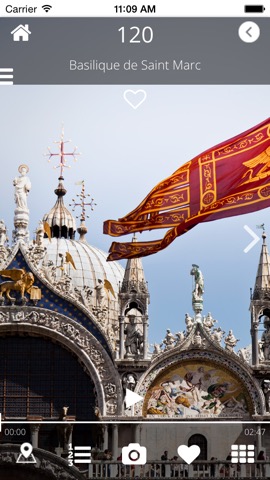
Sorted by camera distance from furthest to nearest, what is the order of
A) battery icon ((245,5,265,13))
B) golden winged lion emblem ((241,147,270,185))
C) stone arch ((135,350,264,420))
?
1. stone arch ((135,350,264,420))
2. golden winged lion emblem ((241,147,270,185))
3. battery icon ((245,5,265,13))

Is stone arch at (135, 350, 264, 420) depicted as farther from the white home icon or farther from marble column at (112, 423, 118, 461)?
the white home icon

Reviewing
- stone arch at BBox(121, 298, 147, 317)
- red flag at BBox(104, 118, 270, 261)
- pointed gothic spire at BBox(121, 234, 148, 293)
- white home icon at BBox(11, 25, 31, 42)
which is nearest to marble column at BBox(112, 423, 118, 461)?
stone arch at BBox(121, 298, 147, 317)

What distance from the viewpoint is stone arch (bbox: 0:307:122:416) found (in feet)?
59.0

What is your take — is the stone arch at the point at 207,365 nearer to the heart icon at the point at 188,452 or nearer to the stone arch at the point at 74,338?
the stone arch at the point at 74,338

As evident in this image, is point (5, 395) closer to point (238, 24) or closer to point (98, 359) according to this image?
point (98, 359)

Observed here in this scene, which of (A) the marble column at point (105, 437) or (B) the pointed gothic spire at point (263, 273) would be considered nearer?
(A) the marble column at point (105, 437)

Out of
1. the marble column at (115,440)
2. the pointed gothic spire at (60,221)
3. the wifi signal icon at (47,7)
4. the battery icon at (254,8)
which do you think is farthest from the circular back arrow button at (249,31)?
the pointed gothic spire at (60,221)

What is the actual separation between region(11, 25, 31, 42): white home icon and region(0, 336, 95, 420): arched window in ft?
26.4

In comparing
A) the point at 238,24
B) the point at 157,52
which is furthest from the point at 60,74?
the point at 238,24

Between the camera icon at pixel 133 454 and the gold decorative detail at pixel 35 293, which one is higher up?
the gold decorative detail at pixel 35 293

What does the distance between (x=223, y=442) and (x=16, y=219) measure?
532 centimetres

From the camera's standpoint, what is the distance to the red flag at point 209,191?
15.0 metres

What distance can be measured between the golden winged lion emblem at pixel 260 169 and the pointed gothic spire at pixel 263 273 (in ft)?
7.35

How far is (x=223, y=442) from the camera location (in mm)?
17547
